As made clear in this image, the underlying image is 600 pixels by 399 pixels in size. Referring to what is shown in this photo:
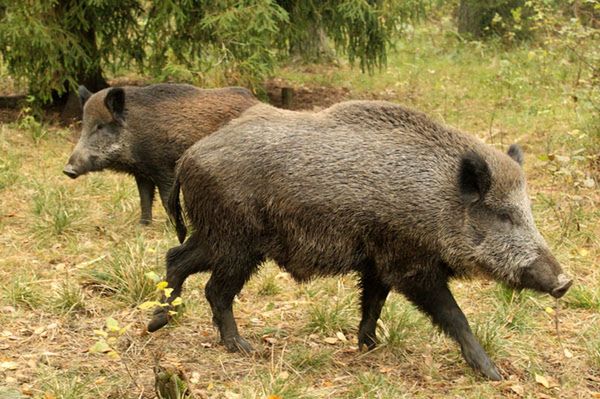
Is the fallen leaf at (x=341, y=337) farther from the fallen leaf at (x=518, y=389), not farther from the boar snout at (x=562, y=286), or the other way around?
the boar snout at (x=562, y=286)

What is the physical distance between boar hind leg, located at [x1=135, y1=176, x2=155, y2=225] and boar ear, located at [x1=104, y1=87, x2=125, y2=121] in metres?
0.63

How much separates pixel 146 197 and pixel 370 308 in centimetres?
350

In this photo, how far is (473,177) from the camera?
5.03 meters

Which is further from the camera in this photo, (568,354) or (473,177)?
(568,354)

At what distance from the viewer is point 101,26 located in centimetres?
1146

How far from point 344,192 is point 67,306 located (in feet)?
7.17

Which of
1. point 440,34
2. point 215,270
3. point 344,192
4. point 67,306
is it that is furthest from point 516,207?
point 440,34

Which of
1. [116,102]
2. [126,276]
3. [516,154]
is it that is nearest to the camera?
[516,154]

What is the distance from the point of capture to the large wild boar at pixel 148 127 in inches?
312

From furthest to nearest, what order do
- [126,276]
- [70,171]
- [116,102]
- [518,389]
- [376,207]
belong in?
[70,171] → [116,102] → [126,276] → [376,207] → [518,389]

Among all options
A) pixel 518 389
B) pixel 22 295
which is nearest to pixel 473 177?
pixel 518 389

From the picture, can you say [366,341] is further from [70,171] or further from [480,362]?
[70,171]

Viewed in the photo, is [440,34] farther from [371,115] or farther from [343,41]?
[371,115]

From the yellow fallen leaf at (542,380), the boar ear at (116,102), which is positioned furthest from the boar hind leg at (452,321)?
the boar ear at (116,102)
